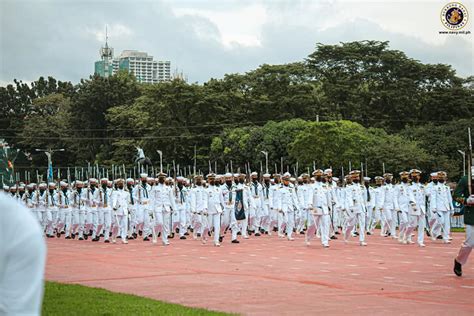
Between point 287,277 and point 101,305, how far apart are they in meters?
4.42

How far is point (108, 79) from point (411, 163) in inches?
1511

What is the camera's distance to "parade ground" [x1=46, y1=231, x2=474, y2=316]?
10.3 meters

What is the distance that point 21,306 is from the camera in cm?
288

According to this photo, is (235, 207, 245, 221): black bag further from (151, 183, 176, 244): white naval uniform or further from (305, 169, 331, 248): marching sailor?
(305, 169, 331, 248): marching sailor

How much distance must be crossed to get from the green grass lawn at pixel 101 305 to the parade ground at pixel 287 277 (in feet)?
2.05

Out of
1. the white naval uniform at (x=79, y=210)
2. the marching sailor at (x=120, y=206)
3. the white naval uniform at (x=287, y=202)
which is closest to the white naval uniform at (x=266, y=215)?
the white naval uniform at (x=287, y=202)

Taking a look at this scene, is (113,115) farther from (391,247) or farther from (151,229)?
(391,247)

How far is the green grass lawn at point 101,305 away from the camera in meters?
9.23

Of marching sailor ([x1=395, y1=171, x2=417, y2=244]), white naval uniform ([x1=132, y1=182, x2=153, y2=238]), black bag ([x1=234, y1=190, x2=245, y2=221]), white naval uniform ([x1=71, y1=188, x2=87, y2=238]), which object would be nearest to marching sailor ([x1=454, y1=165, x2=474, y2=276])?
marching sailor ([x1=395, y1=171, x2=417, y2=244])

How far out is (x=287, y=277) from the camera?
44.2 feet

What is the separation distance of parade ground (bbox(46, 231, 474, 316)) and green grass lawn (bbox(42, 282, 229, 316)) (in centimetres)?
62

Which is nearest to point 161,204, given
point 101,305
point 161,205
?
point 161,205

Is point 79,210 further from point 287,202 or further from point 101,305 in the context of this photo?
point 101,305

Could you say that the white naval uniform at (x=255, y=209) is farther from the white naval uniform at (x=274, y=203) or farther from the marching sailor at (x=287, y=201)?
the marching sailor at (x=287, y=201)
